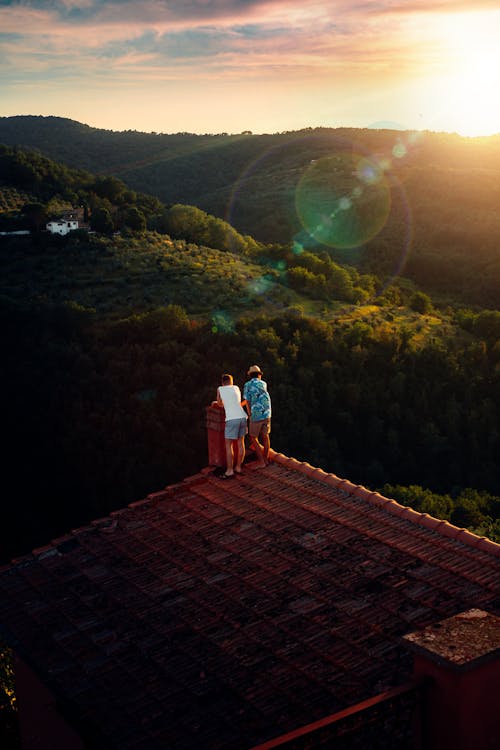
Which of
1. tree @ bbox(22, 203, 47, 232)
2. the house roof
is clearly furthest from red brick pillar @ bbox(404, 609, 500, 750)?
tree @ bbox(22, 203, 47, 232)

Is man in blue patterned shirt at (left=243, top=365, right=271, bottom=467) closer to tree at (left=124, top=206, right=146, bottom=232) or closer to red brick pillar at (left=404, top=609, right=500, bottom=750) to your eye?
red brick pillar at (left=404, top=609, right=500, bottom=750)

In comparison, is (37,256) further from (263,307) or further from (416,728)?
(416,728)

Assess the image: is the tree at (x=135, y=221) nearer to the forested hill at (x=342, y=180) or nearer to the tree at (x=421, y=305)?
the tree at (x=421, y=305)

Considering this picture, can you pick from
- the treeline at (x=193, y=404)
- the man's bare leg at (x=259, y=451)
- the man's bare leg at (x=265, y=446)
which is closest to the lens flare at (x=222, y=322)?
the treeline at (x=193, y=404)

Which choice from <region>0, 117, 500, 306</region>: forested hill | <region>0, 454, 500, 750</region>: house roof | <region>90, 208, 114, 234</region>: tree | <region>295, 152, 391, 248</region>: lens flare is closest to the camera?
<region>0, 454, 500, 750</region>: house roof

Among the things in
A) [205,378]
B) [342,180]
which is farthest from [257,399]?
[342,180]

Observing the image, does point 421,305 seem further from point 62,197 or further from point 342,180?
point 342,180
